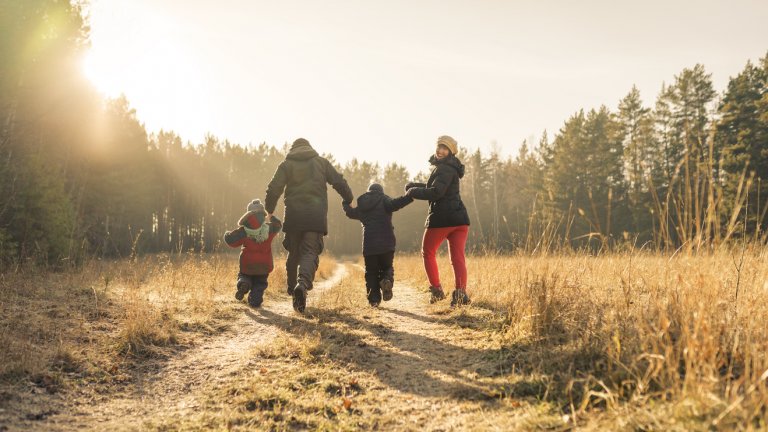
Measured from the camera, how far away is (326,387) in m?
3.04

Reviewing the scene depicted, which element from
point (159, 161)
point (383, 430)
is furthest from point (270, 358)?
point (159, 161)

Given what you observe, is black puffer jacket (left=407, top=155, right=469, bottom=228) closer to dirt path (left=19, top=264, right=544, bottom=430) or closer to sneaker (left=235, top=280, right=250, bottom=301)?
dirt path (left=19, top=264, right=544, bottom=430)

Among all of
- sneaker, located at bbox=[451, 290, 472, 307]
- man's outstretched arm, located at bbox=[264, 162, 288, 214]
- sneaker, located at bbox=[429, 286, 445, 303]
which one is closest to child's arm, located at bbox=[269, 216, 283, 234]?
man's outstretched arm, located at bbox=[264, 162, 288, 214]

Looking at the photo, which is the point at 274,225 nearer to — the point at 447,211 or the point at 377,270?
the point at 377,270

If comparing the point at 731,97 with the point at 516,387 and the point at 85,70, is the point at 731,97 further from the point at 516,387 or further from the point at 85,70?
the point at 85,70

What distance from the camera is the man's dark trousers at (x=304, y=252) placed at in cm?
554

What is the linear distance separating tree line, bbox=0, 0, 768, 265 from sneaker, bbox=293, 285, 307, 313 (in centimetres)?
281

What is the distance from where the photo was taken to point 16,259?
8633 millimetres

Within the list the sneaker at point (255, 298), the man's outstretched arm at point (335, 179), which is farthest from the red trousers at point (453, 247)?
the sneaker at point (255, 298)

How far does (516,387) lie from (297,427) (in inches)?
58.1

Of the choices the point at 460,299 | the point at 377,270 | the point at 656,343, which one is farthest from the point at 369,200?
the point at 656,343

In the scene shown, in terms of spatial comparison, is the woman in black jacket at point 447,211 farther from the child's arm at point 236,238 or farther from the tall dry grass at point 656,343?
the child's arm at point 236,238

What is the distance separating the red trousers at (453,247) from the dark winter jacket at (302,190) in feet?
5.15

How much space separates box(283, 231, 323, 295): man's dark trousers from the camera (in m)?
5.54
